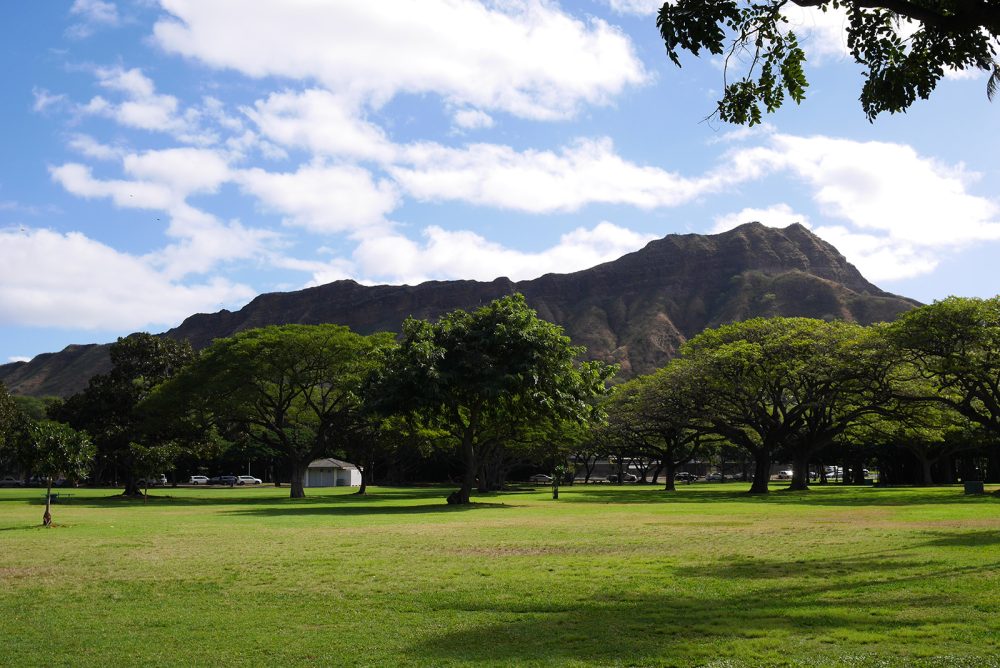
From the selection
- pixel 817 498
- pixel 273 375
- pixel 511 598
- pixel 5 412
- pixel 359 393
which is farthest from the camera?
pixel 5 412

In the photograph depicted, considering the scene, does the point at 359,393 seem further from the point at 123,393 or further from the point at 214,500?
the point at 123,393

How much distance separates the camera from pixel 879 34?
1063cm

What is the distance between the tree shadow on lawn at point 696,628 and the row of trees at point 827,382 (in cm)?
3216

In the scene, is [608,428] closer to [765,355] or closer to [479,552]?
[765,355]

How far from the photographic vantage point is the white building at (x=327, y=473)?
319 ft

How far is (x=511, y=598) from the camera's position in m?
11.1

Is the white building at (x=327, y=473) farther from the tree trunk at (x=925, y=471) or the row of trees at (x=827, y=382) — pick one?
the tree trunk at (x=925, y=471)

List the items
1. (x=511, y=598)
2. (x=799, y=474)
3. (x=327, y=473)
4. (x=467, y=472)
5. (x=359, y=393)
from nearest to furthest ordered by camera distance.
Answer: (x=511, y=598) → (x=359, y=393) → (x=467, y=472) → (x=799, y=474) → (x=327, y=473)

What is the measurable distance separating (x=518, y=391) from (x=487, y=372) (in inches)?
68.7

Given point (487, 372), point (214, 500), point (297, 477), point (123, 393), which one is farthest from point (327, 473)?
point (487, 372)

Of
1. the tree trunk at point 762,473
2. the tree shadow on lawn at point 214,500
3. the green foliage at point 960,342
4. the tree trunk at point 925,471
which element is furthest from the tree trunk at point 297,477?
the tree trunk at point 925,471

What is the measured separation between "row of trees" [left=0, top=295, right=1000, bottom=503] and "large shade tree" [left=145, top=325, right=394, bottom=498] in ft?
0.33

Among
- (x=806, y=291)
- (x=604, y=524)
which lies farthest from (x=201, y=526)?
(x=806, y=291)

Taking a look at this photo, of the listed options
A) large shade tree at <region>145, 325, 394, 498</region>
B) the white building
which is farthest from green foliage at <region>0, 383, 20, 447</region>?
the white building
